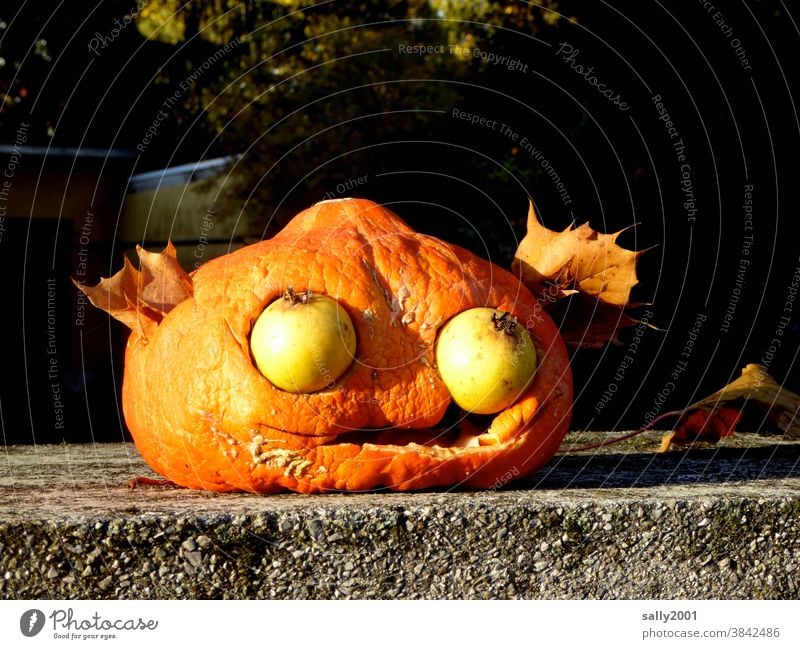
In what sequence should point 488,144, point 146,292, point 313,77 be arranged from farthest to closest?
point 313,77
point 488,144
point 146,292

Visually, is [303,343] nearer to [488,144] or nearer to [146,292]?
[146,292]

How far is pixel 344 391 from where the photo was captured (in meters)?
2.84

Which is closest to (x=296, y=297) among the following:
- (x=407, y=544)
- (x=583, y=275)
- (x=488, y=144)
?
(x=407, y=544)

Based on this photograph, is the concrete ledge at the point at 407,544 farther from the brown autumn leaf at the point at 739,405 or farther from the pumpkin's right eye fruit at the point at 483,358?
the brown autumn leaf at the point at 739,405

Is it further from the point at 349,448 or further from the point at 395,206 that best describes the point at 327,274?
the point at 395,206

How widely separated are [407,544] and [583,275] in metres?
1.17

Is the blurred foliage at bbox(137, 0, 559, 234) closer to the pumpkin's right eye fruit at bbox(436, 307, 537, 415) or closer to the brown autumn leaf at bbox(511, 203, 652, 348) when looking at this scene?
the brown autumn leaf at bbox(511, 203, 652, 348)

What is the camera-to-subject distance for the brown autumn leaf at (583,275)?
11.2 ft

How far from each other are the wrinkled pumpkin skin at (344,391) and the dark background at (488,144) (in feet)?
5.22

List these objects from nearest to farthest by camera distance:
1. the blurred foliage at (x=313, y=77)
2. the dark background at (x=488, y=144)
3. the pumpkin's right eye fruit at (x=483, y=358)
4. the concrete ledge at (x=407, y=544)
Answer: the concrete ledge at (x=407, y=544) → the pumpkin's right eye fruit at (x=483, y=358) → the dark background at (x=488, y=144) → the blurred foliage at (x=313, y=77)

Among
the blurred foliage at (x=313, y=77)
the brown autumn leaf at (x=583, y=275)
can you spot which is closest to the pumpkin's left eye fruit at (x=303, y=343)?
the brown autumn leaf at (x=583, y=275)

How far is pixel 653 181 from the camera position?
5855mm

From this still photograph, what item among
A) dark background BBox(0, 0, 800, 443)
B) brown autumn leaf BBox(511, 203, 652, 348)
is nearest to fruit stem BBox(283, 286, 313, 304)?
brown autumn leaf BBox(511, 203, 652, 348)

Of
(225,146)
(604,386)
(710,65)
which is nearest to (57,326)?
(225,146)
